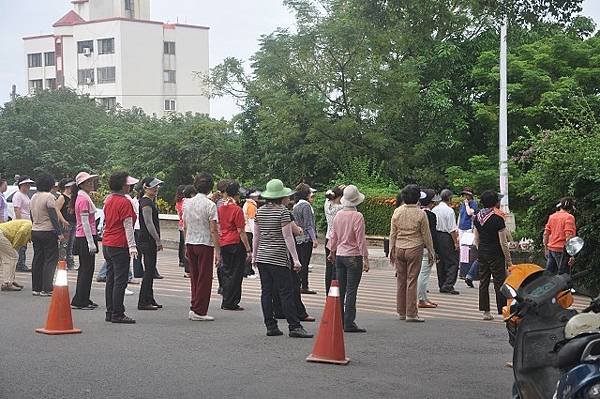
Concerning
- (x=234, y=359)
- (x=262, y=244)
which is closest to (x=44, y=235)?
(x=262, y=244)

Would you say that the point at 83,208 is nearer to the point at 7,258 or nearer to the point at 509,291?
the point at 7,258

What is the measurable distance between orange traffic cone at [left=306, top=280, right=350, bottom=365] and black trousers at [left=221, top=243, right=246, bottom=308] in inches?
179

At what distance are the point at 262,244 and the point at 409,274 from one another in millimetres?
2498

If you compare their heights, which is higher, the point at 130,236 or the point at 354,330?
the point at 130,236

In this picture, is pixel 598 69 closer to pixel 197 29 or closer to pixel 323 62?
pixel 323 62

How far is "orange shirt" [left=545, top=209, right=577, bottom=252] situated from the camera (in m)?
16.3

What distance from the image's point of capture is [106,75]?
9931cm

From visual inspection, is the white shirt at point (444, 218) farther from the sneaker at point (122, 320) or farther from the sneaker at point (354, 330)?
the sneaker at point (122, 320)

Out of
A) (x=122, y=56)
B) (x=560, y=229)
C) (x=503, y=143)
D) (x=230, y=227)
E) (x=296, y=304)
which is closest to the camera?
(x=296, y=304)

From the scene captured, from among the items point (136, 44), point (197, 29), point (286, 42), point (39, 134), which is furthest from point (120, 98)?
point (286, 42)

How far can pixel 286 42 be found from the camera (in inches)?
1304

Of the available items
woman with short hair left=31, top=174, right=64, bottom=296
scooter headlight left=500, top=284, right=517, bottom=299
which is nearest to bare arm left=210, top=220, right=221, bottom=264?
woman with short hair left=31, top=174, right=64, bottom=296

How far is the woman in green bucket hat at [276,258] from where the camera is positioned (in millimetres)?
11820

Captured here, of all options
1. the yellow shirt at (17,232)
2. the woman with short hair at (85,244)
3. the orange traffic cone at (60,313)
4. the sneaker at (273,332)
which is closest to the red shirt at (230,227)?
the woman with short hair at (85,244)
